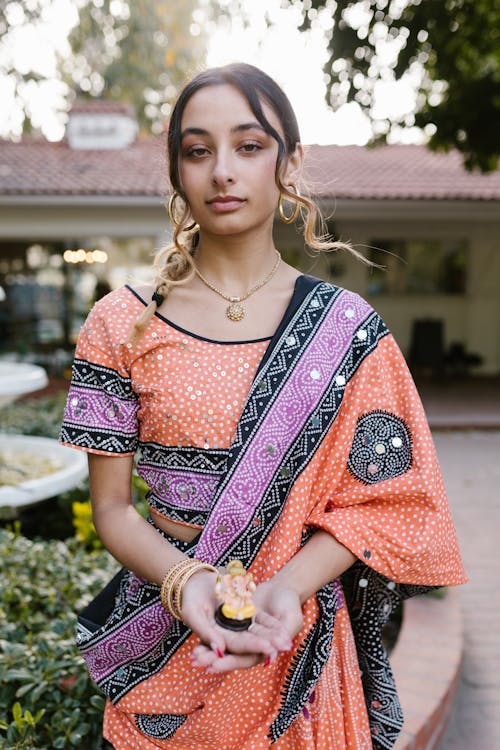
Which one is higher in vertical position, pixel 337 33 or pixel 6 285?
pixel 337 33

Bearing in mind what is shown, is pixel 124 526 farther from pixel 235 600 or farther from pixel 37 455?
pixel 37 455

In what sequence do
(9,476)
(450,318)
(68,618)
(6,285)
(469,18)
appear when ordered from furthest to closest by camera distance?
(6,285)
(450,318)
(469,18)
(9,476)
(68,618)

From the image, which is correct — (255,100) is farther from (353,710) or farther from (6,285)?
(6,285)

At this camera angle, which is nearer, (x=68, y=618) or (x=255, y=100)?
(x=255, y=100)

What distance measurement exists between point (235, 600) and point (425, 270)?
A: 13.4 meters

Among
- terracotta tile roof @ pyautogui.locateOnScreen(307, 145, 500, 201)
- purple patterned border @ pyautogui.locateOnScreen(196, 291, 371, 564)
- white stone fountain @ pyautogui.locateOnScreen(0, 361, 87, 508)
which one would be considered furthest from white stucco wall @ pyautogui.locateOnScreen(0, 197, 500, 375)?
purple patterned border @ pyautogui.locateOnScreen(196, 291, 371, 564)

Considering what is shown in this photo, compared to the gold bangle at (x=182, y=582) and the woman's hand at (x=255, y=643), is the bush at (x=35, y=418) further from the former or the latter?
the woman's hand at (x=255, y=643)

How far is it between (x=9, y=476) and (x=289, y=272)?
3.29 meters

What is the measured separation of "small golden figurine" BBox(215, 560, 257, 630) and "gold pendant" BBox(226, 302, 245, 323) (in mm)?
474

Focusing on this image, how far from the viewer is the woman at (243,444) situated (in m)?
1.17

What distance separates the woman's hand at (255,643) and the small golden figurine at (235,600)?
1cm

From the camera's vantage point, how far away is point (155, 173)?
40.2 feet

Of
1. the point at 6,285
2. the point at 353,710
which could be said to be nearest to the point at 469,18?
the point at 353,710

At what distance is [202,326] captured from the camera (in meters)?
1.25
